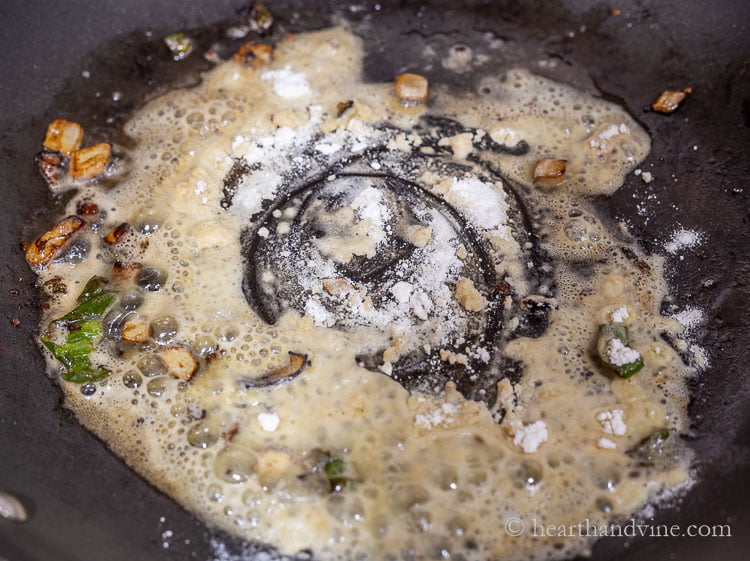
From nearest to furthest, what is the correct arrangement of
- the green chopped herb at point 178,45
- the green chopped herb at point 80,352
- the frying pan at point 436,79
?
the frying pan at point 436,79
the green chopped herb at point 80,352
the green chopped herb at point 178,45

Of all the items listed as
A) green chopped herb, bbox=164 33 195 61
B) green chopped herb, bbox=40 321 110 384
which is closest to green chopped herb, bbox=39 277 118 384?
green chopped herb, bbox=40 321 110 384

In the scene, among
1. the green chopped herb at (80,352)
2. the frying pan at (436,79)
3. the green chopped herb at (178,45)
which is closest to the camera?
the frying pan at (436,79)

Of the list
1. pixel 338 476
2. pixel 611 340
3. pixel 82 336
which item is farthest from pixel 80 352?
pixel 611 340

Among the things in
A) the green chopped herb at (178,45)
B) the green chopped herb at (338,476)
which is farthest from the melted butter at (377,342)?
the green chopped herb at (178,45)

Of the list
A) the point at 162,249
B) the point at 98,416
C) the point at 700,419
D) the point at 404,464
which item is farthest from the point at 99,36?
the point at 700,419

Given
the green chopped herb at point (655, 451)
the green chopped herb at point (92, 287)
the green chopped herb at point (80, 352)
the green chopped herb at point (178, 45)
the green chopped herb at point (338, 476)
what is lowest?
the green chopped herb at point (655, 451)

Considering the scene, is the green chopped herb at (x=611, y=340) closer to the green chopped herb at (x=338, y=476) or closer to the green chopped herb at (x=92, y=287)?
the green chopped herb at (x=338, y=476)

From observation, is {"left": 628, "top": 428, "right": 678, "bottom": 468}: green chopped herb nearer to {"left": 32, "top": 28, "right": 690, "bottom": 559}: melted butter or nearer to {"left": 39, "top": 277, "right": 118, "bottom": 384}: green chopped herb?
{"left": 32, "top": 28, "right": 690, "bottom": 559}: melted butter
